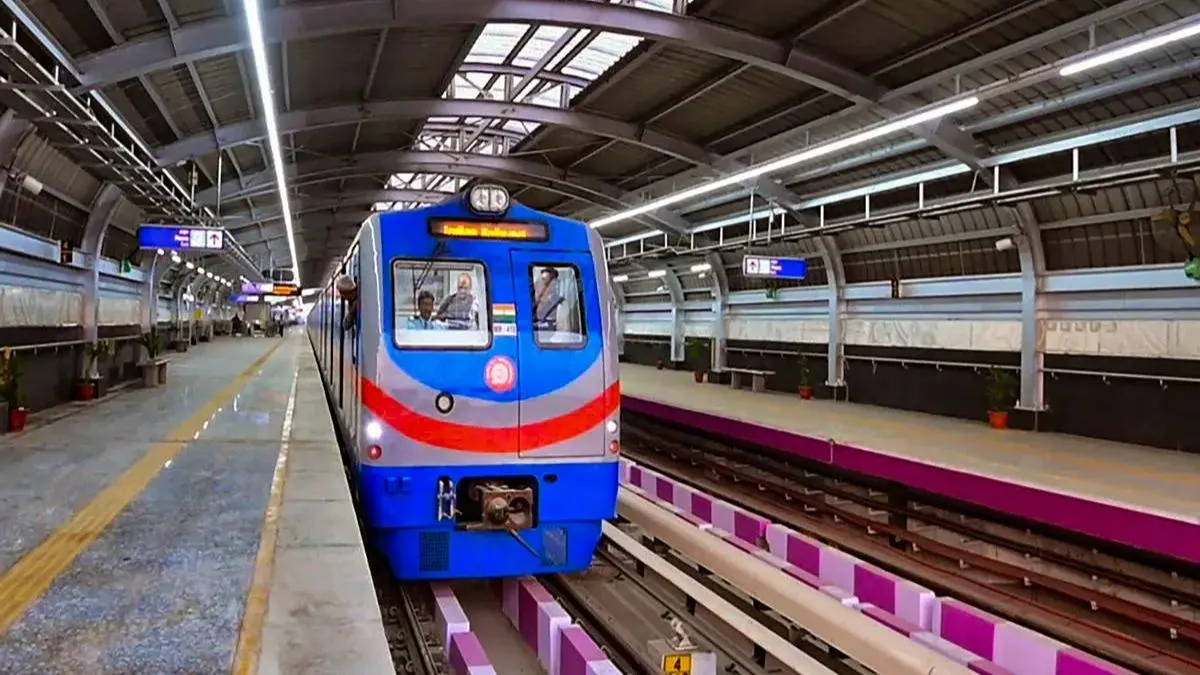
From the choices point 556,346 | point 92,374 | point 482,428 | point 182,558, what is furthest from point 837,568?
point 92,374

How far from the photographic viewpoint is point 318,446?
8.15 meters

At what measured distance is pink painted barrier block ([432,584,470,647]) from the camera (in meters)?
5.27

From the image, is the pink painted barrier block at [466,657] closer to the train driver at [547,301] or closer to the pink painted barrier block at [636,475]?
the train driver at [547,301]

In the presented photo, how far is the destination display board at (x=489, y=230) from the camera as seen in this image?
19.6 feet

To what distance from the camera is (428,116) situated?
1416 cm

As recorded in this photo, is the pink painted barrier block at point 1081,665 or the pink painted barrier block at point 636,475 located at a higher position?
the pink painted barrier block at point 1081,665

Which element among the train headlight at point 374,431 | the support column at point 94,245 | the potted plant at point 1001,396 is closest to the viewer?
the train headlight at point 374,431

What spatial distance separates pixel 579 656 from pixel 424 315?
2.43 m

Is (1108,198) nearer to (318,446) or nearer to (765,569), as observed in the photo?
(765,569)

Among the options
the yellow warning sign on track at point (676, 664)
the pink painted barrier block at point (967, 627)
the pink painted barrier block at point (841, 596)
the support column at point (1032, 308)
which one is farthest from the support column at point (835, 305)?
the yellow warning sign on track at point (676, 664)

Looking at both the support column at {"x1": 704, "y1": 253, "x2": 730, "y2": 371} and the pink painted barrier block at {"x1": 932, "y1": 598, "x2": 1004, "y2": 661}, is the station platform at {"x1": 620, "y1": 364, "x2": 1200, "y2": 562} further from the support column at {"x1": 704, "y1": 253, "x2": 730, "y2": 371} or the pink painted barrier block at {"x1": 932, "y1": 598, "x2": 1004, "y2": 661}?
the support column at {"x1": 704, "y1": 253, "x2": 730, "y2": 371}

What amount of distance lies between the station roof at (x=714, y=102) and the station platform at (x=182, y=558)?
11.1ft

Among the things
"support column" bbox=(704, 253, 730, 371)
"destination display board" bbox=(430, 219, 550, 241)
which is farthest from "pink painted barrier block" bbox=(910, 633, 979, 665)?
"support column" bbox=(704, 253, 730, 371)

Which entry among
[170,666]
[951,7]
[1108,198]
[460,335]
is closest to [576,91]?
[951,7]
